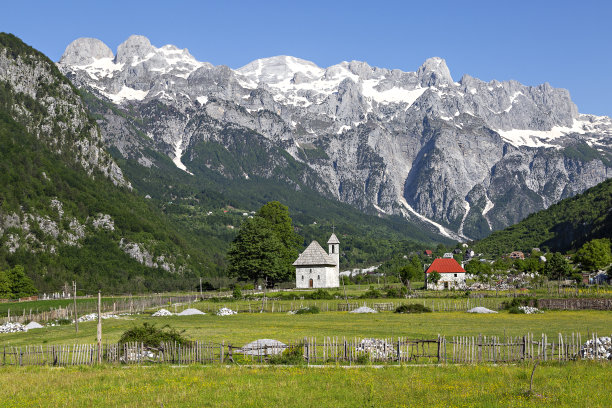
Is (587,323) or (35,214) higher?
(35,214)

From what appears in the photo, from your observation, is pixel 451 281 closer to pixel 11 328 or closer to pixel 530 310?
pixel 530 310

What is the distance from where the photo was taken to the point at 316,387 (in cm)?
2919

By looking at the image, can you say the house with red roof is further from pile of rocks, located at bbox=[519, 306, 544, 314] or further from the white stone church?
pile of rocks, located at bbox=[519, 306, 544, 314]

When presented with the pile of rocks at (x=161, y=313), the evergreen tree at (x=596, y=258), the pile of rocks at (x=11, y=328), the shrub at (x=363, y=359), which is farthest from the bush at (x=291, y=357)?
the evergreen tree at (x=596, y=258)

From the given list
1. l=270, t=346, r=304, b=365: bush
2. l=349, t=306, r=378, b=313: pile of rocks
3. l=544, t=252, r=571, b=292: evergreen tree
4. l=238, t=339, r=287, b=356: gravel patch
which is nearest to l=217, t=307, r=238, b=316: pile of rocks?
l=349, t=306, r=378, b=313: pile of rocks

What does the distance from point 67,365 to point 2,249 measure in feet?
410

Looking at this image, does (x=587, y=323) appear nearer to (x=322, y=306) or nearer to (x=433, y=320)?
(x=433, y=320)

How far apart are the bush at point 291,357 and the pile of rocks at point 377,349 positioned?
3580 mm

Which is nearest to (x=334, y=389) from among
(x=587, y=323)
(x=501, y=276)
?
(x=587, y=323)

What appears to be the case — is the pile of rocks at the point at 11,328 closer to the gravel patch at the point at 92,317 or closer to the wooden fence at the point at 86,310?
the wooden fence at the point at 86,310

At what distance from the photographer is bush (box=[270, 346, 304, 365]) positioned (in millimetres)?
37125

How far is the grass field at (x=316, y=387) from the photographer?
26.2 metres

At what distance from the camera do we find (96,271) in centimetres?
16050

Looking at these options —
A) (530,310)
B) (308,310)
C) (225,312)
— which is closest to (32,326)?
(225,312)
